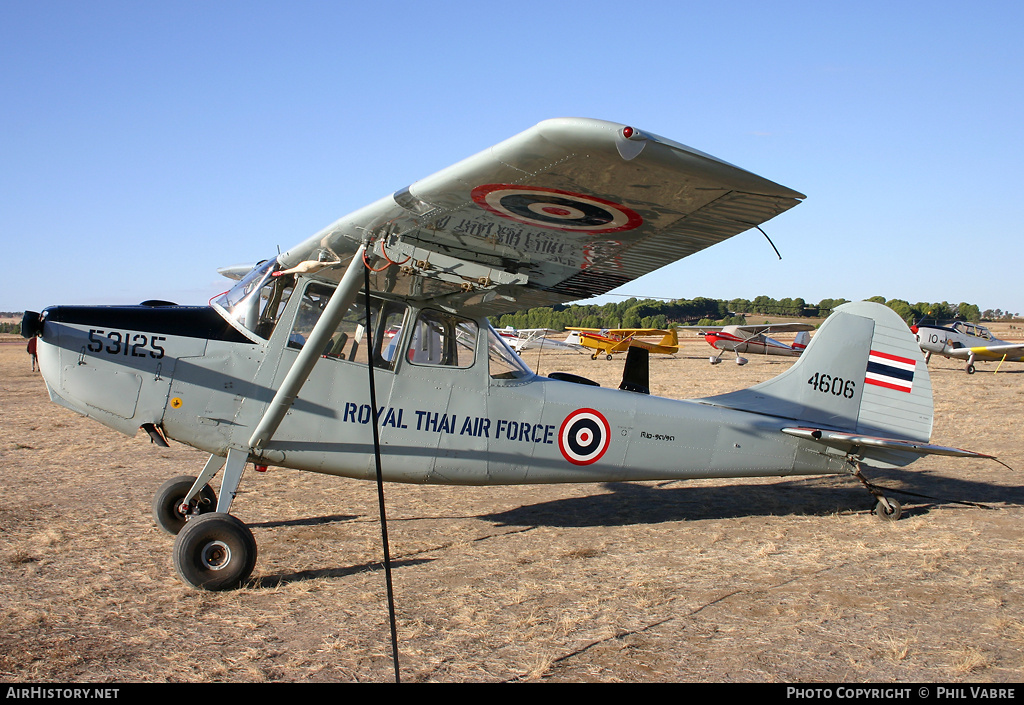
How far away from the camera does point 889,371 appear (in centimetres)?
772

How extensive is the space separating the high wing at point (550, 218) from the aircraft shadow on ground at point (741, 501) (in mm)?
2426

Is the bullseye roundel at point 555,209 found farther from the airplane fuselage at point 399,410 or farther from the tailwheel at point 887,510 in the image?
the tailwheel at point 887,510

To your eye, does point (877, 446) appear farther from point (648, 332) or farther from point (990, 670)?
point (648, 332)

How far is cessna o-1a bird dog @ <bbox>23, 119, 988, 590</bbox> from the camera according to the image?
161 inches

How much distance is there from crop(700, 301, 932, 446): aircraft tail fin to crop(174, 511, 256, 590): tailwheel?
16.0ft

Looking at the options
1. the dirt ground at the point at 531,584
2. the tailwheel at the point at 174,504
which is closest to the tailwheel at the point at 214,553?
the dirt ground at the point at 531,584

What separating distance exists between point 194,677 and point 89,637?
3.07 feet

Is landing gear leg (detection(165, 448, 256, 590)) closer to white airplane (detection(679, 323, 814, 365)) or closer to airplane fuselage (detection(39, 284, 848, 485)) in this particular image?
airplane fuselage (detection(39, 284, 848, 485))

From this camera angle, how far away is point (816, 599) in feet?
16.1

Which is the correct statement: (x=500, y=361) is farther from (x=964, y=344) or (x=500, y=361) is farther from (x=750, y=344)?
(x=750, y=344)

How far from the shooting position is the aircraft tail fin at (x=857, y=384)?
25.0 feet

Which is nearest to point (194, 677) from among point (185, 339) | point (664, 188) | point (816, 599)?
point (185, 339)

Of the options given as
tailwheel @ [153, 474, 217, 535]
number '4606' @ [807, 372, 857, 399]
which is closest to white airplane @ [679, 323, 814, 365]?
number '4606' @ [807, 372, 857, 399]

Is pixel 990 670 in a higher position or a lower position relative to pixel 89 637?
higher
